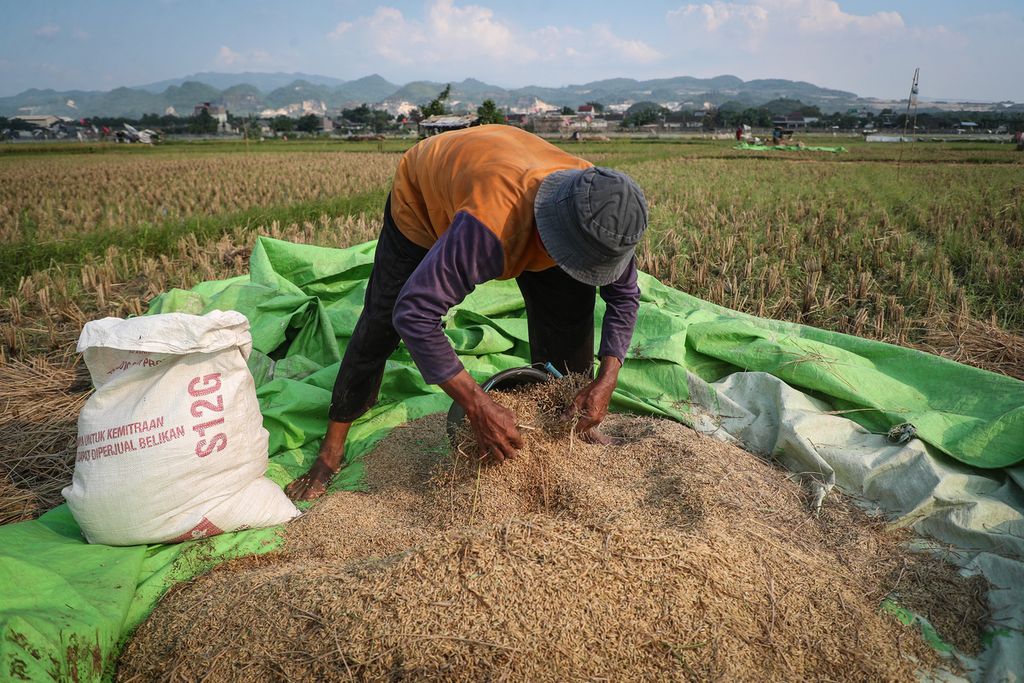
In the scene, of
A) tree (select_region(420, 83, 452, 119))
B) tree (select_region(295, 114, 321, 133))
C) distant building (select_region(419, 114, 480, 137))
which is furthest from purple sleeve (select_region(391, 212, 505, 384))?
tree (select_region(295, 114, 321, 133))

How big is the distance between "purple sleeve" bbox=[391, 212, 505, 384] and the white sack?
26.1 inches

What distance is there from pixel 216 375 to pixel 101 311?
2780 mm

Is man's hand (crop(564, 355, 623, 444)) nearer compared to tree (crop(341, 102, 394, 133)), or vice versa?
man's hand (crop(564, 355, 623, 444))

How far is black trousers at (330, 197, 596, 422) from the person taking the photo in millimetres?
2377

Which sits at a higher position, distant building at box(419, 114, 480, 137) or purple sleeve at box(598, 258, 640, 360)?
distant building at box(419, 114, 480, 137)

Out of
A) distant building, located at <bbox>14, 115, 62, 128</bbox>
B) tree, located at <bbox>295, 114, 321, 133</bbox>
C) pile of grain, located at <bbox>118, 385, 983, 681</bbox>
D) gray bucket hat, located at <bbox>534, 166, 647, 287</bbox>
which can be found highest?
distant building, located at <bbox>14, 115, 62, 128</bbox>

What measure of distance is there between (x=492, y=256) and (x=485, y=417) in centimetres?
47

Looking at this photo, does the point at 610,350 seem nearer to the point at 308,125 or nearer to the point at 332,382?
the point at 332,382

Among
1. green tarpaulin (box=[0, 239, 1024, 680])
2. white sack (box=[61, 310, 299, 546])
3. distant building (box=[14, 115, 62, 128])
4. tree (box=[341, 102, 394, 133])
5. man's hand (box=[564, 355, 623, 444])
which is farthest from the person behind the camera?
tree (box=[341, 102, 394, 133])

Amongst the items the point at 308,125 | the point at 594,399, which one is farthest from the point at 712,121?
the point at 594,399

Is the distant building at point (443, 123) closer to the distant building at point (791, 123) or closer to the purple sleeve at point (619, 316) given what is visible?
the distant building at point (791, 123)

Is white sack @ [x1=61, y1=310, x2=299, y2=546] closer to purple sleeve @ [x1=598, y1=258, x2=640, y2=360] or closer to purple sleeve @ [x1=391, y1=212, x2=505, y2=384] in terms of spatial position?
purple sleeve @ [x1=391, y1=212, x2=505, y2=384]

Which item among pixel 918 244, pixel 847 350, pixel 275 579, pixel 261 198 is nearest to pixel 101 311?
pixel 275 579

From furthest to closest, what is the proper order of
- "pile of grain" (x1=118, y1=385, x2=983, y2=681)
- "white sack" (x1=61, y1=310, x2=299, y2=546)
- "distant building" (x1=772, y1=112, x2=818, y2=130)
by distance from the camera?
"distant building" (x1=772, y1=112, x2=818, y2=130) → "white sack" (x1=61, y1=310, x2=299, y2=546) → "pile of grain" (x1=118, y1=385, x2=983, y2=681)
